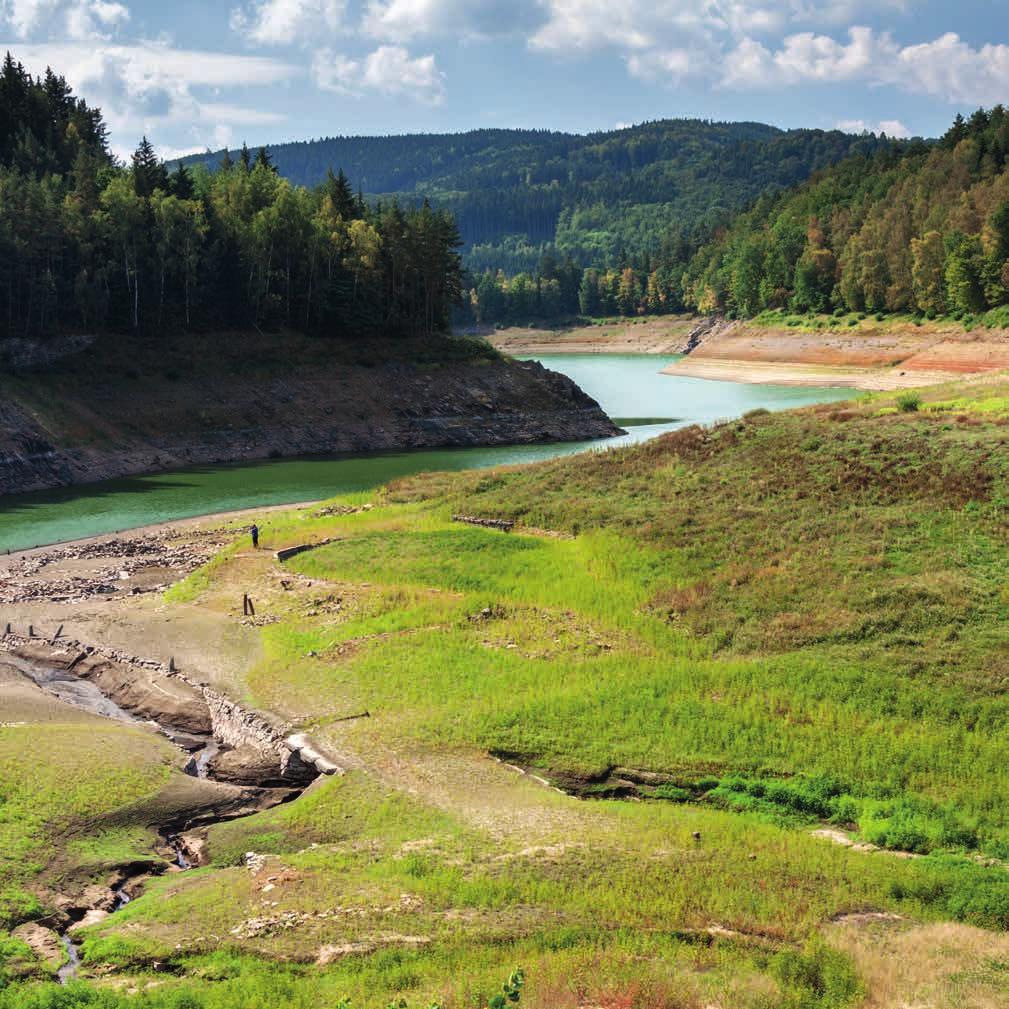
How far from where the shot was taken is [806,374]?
5694 inches

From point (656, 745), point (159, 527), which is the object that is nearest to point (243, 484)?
point (159, 527)

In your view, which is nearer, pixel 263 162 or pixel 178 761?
pixel 178 761

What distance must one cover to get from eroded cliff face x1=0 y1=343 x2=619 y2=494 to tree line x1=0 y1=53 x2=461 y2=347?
6633 millimetres

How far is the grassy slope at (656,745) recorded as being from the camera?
16797 mm

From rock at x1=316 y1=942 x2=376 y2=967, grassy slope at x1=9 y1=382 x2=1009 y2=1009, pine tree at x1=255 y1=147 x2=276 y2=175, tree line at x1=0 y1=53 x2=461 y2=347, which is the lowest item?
rock at x1=316 y1=942 x2=376 y2=967

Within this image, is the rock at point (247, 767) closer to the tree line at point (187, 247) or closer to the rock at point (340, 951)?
the rock at point (340, 951)

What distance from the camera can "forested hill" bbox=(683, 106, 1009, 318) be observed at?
13562cm

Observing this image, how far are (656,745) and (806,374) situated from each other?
127 metres

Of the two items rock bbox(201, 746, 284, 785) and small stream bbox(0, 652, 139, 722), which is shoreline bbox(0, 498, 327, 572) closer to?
small stream bbox(0, 652, 139, 722)

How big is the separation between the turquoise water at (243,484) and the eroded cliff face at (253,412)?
7.99 ft

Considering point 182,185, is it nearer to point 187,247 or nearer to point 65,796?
point 187,247

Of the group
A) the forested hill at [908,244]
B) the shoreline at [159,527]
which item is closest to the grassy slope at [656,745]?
the shoreline at [159,527]

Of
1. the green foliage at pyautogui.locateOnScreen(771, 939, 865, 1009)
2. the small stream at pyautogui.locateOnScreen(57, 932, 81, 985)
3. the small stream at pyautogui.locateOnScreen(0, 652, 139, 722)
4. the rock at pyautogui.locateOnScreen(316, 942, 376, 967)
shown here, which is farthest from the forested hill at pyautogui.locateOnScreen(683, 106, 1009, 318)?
the small stream at pyautogui.locateOnScreen(57, 932, 81, 985)

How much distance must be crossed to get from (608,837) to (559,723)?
5741 mm
